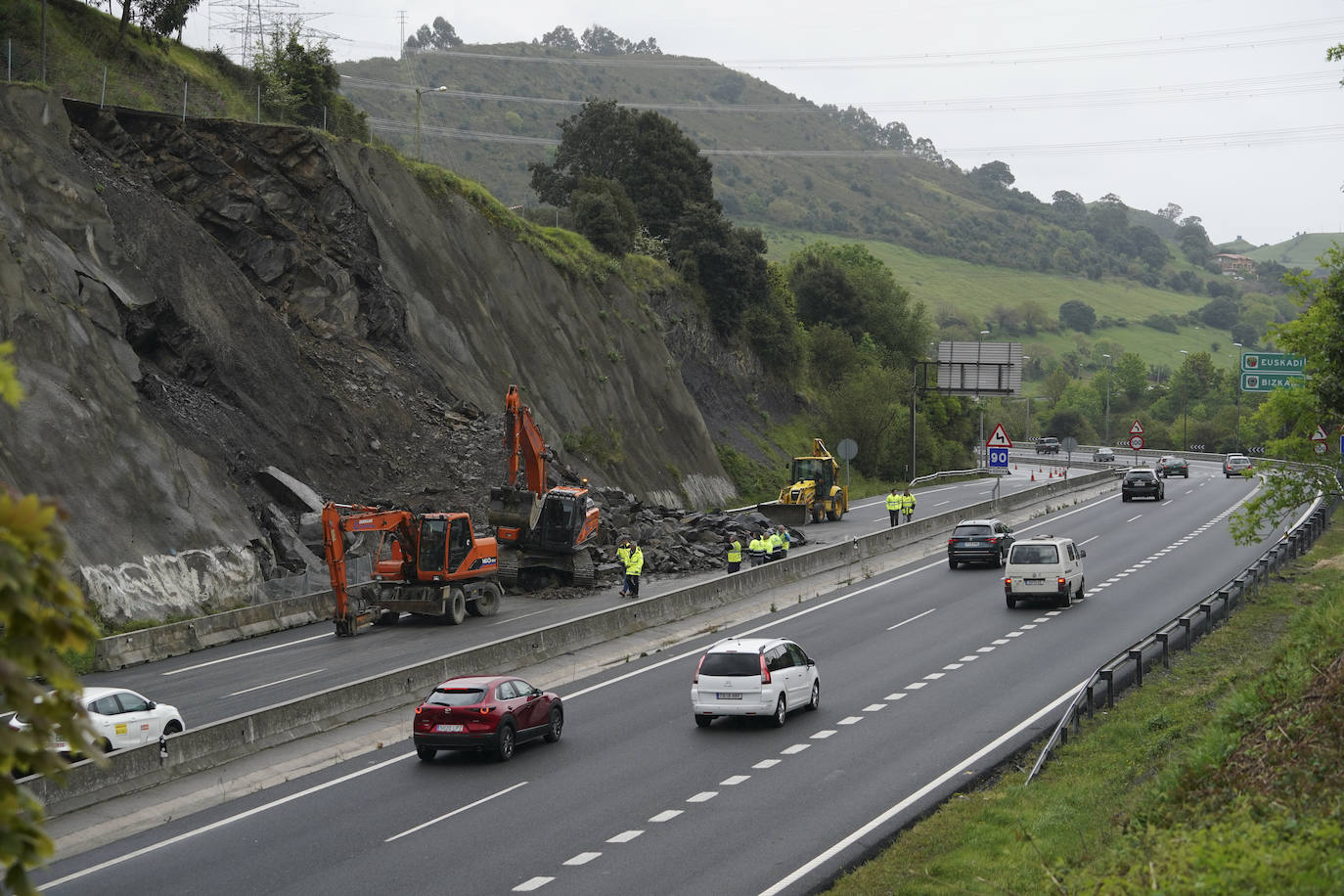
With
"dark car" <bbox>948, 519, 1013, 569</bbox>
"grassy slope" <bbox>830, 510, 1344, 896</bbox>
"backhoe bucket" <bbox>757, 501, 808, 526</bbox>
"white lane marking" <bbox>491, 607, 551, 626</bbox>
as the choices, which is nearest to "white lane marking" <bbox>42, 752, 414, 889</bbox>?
"grassy slope" <bbox>830, 510, 1344, 896</bbox>

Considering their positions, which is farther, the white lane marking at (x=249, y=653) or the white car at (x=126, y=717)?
the white lane marking at (x=249, y=653)

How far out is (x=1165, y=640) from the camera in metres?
26.5

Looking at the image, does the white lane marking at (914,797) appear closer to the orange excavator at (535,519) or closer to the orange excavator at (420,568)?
the orange excavator at (420,568)

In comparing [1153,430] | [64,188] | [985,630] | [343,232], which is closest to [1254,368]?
[985,630]

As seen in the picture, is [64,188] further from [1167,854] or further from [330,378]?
[1167,854]

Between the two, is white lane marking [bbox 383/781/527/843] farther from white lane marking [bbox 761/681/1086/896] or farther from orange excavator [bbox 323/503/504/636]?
orange excavator [bbox 323/503/504/636]

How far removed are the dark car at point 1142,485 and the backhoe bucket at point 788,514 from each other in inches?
670

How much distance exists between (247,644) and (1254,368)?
33.9 meters

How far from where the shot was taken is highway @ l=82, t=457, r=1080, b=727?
2691 centimetres

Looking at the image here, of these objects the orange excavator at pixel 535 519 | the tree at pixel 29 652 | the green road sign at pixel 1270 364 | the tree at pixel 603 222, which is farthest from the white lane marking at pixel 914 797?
the tree at pixel 603 222

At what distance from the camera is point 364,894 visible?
1512 centimetres

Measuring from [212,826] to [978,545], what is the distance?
30.2 m

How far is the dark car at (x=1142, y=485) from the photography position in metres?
65.2

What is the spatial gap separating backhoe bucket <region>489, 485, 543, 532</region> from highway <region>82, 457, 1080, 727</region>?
2181mm
